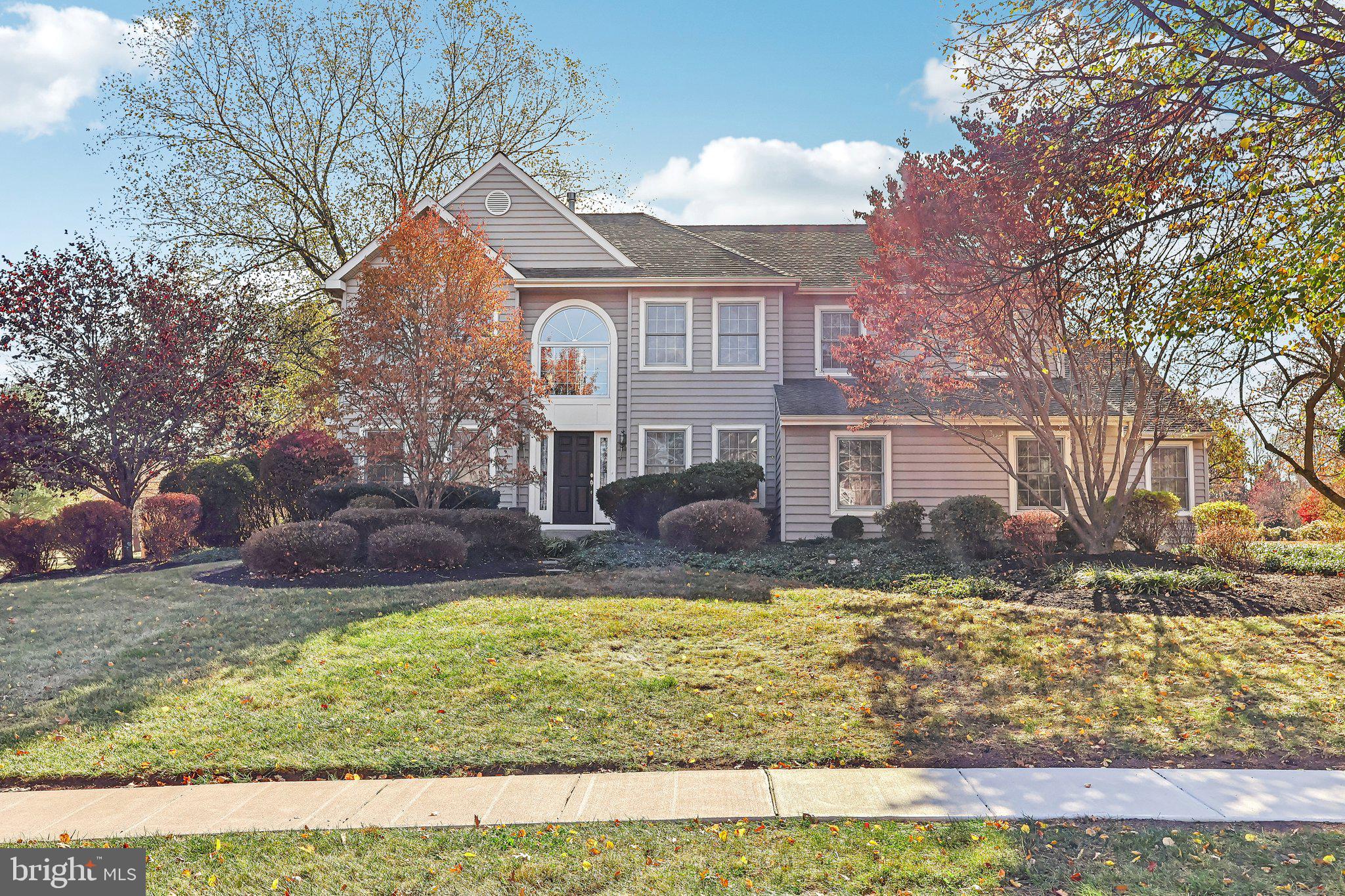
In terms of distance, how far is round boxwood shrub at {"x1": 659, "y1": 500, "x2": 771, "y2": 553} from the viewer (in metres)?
14.1

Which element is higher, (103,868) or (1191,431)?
(1191,431)

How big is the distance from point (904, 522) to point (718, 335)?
592 centimetres

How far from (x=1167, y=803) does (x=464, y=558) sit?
952 cm

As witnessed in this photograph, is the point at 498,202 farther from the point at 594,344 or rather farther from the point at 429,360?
the point at 429,360

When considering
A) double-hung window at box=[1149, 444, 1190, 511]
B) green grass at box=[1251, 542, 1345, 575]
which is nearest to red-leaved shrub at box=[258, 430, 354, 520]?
green grass at box=[1251, 542, 1345, 575]

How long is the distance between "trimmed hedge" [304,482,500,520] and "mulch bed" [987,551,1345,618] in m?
9.16

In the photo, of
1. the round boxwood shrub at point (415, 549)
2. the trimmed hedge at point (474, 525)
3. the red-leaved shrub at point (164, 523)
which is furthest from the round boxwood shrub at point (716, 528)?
the red-leaved shrub at point (164, 523)

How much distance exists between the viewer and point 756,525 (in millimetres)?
14398

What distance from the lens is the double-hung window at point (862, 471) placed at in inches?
699

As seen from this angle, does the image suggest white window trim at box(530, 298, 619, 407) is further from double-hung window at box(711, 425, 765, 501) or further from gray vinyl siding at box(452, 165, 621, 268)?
double-hung window at box(711, 425, 765, 501)

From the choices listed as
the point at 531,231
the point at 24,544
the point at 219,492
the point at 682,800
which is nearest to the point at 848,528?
the point at 531,231

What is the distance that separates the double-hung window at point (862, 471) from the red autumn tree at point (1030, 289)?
156 centimetres

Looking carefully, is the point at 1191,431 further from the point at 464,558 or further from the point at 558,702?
the point at 558,702

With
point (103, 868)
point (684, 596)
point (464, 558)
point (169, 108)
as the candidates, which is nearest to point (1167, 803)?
point (103, 868)
